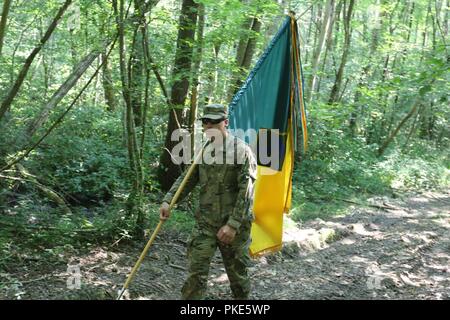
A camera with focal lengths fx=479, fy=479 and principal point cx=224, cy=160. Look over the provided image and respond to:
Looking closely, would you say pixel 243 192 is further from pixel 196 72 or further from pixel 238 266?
pixel 196 72

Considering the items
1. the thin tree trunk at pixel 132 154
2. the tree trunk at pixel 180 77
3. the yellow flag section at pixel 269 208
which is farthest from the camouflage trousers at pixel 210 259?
the tree trunk at pixel 180 77

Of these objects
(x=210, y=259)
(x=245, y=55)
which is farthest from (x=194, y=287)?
(x=245, y=55)

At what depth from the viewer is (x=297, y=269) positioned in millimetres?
6602

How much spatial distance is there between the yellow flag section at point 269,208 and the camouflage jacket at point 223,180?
1.42 m

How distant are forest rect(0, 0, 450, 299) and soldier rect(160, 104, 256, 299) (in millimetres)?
1185

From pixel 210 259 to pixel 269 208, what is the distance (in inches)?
67.1

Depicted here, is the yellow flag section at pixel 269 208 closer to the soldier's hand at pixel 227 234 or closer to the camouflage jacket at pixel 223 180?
the camouflage jacket at pixel 223 180

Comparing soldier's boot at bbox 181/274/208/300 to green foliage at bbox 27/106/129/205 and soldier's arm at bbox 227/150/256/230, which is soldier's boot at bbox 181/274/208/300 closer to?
soldier's arm at bbox 227/150/256/230

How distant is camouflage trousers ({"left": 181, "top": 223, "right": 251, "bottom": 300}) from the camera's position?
4113mm

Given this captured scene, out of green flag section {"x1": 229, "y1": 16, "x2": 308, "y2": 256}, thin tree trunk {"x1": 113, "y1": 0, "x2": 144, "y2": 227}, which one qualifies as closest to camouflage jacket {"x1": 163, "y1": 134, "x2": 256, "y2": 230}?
green flag section {"x1": 229, "y1": 16, "x2": 308, "y2": 256}

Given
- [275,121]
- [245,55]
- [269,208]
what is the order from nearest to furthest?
[269,208], [275,121], [245,55]

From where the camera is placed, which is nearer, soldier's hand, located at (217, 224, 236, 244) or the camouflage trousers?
soldier's hand, located at (217, 224, 236, 244)

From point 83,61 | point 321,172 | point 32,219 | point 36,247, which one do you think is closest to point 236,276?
point 36,247

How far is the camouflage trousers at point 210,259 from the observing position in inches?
162
